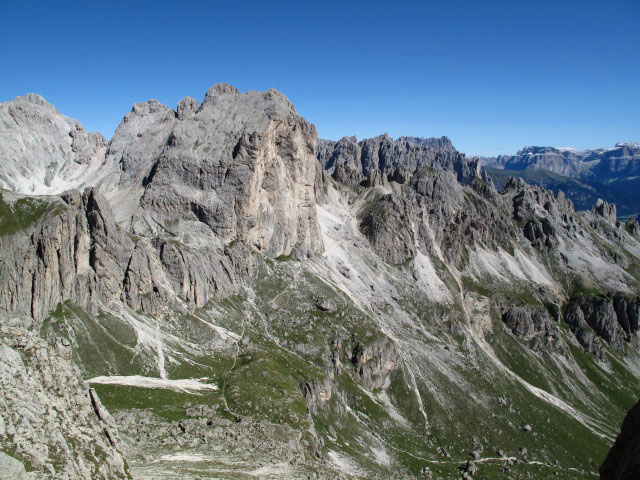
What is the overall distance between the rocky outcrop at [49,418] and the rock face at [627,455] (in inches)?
1415

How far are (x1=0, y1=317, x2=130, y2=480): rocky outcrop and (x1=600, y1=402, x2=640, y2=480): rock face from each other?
35944mm

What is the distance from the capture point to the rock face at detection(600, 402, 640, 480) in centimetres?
2392

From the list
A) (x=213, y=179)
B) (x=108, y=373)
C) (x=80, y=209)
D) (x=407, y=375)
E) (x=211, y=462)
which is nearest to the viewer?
Answer: (x=211, y=462)

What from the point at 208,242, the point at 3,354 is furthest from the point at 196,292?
the point at 3,354

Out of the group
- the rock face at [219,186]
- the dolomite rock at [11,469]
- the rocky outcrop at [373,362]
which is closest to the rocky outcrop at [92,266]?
the rock face at [219,186]

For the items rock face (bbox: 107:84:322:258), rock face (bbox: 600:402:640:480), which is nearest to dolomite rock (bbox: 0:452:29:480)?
rock face (bbox: 600:402:640:480)

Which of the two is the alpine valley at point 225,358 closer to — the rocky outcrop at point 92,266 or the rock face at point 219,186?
the rocky outcrop at point 92,266

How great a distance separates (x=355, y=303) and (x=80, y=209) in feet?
370

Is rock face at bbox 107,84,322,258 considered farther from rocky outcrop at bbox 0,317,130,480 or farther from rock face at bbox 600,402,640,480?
rock face at bbox 600,402,640,480

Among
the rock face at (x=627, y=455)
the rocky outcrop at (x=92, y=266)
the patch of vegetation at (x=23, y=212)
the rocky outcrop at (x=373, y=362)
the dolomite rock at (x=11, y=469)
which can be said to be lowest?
the rocky outcrop at (x=373, y=362)

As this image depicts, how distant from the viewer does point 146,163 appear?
198 metres

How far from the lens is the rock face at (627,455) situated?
23.9m

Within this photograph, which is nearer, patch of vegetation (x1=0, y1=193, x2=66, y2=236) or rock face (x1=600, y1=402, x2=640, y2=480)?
rock face (x1=600, y1=402, x2=640, y2=480)

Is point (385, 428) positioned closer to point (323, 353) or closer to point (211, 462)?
point (323, 353)
